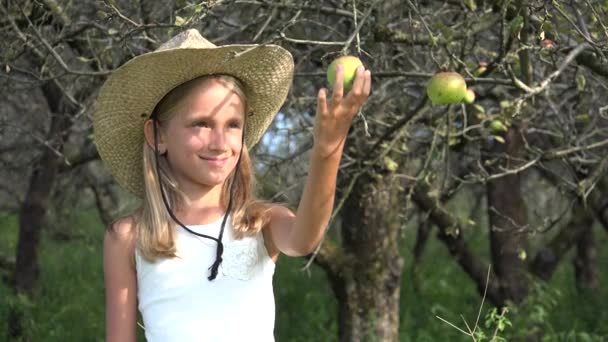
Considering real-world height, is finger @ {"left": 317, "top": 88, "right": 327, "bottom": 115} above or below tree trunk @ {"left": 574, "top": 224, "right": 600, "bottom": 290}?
above

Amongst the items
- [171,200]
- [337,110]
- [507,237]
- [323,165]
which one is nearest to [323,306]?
[507,237]

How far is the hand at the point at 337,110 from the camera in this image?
6.04ft

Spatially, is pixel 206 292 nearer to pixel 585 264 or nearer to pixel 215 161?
pixel 215 161

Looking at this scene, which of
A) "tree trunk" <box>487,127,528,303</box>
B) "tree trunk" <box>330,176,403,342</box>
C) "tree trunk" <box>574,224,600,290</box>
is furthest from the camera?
"tree trunk" <box>574,224,600,290</box>

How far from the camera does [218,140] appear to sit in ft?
7.69

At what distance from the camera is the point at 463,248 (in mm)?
5605

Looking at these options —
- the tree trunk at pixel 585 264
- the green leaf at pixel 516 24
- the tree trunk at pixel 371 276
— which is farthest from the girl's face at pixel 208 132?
the tree trunk at pixel 585 264

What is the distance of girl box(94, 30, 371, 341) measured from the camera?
2367mm

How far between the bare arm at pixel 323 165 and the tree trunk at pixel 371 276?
2233mm

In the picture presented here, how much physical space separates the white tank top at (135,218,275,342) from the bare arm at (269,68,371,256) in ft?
0.37

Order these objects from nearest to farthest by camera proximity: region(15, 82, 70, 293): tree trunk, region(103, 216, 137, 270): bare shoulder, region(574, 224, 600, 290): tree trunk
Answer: region(103, 216, 137, 270): bare shoulder < region(15, 82, 70, 293): tree trunk < region(574, 224, 600, 290): tree trunk

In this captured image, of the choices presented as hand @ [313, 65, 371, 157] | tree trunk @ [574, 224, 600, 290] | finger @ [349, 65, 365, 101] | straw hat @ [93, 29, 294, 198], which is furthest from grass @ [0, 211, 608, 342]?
finger @ [349, 65, 365, 101]

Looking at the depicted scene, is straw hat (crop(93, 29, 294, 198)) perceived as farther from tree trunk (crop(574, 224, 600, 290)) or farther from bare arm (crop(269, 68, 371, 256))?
tree trunk (crop(574, 224, 600, 290))

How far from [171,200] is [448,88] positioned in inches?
30.0
